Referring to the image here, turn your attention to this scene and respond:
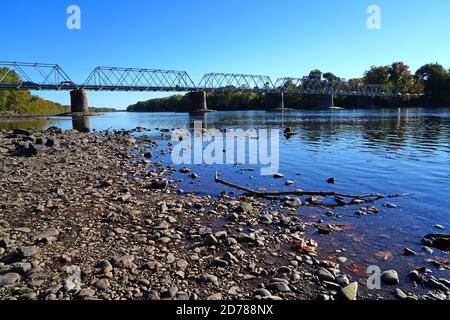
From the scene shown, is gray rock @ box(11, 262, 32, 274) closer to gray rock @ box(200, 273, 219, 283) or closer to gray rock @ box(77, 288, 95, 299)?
gray rock @ box(77, 288, 95, 299)

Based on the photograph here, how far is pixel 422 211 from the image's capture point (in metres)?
12.0

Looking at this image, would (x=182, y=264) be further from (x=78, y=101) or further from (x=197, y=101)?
(x=197, y=101)

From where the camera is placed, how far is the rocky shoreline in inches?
255

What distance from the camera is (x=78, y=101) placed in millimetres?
148625

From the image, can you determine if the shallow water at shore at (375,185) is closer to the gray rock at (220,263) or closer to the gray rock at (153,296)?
the gray rock at (220,263)

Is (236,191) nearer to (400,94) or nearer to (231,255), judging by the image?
(231,255)

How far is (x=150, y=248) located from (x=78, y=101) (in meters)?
158

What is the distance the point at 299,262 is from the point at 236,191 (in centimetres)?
736

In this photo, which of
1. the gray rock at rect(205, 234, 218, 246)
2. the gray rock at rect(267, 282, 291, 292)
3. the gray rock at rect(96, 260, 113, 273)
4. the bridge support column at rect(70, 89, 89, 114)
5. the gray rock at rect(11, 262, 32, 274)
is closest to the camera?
the gray rock at rect(267, 282, 291, 292)

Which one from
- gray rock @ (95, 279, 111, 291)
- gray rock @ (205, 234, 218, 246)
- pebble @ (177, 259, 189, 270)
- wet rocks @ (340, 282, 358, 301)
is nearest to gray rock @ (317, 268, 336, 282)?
wet rocks @ (340, 282, 358, 301)

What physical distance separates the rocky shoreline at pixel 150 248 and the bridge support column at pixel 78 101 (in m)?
146

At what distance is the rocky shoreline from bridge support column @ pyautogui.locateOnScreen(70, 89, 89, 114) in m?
146
